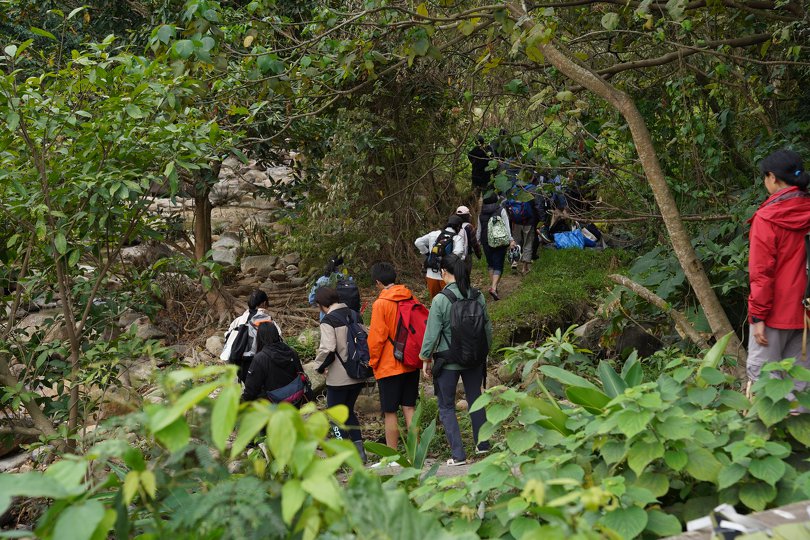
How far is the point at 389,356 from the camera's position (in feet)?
23.1

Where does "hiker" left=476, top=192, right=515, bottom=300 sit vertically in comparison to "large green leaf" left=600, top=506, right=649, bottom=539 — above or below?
below

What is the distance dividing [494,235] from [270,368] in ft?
16.0

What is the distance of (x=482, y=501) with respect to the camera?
11.1 ft

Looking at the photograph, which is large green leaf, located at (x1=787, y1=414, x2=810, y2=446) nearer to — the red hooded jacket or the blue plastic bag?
the red hooded jacket

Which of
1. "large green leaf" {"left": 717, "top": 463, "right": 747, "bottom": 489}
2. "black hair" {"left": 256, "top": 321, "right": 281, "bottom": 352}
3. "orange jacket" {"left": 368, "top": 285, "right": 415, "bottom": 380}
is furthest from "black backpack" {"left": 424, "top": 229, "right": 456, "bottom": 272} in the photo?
"large green leaf" {"left": 717, "top": 463, "right": 747, "bottom": 489}

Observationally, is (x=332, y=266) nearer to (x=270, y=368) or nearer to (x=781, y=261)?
(x=270, y=368)

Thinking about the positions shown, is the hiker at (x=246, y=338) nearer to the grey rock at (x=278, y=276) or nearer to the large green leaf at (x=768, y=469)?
the large green leaf at (x=768, y=469)

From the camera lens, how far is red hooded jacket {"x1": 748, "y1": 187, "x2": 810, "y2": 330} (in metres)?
5.04

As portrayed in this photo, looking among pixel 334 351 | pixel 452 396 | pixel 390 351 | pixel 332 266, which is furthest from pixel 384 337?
pixel 332 266

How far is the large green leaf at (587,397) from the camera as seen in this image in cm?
416

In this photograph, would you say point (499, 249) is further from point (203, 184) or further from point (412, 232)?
point (203, 184)

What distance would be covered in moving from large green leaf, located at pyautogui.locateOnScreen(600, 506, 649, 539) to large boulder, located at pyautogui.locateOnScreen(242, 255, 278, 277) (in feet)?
35.2

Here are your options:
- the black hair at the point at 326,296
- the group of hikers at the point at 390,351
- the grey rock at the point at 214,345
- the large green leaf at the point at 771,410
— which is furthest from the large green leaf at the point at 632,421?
the grey rock at the point at 214,345

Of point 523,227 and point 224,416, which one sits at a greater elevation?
point 224,416
